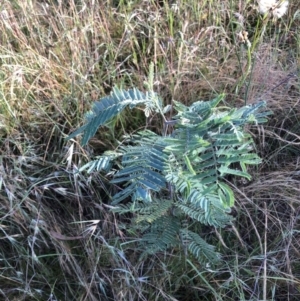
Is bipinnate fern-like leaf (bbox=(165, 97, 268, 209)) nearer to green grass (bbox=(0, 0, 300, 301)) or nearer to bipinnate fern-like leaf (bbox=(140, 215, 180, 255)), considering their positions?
bipinnate fern-like leaf (bbox=(140, 215, 180, 255))

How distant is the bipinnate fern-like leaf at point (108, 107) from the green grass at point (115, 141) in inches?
12.9

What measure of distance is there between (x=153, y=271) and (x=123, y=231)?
15 centimetres

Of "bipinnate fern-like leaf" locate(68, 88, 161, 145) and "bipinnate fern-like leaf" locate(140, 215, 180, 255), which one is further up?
"bipinnate fern-like leaf" locate(68, 88, 161, 145)

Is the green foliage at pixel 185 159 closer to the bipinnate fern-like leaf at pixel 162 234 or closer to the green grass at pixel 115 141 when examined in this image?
the bipinnate fern-like leaf at pixel 162 234

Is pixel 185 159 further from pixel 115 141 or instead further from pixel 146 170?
pixel 115 141

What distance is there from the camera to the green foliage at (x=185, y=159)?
1.06m

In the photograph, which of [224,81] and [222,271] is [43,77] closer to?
[224,81]

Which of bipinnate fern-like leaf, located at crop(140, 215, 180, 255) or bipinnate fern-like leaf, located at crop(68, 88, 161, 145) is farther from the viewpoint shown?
bipinnate fern-like leaf, located at crop(140, 215, 180, 255)

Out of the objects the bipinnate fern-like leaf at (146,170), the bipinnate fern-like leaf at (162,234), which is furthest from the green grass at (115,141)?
the bipinnate fern-like leaf at (146,170)

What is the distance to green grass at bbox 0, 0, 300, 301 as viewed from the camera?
1.39 meters

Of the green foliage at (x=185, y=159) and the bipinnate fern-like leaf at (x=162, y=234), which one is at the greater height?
the green foliage at (x=185, y=159)

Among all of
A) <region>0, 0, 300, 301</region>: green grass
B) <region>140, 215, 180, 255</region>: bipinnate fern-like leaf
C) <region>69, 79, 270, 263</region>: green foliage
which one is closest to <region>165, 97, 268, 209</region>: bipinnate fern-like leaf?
<region>69, 79, 270, 263</region>: green foliage

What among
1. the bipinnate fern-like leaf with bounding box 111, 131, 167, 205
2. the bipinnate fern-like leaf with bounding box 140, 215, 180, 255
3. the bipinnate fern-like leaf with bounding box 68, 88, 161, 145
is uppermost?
the bipinnate fern-like leaf with bounding box 68, 88, 161, 145

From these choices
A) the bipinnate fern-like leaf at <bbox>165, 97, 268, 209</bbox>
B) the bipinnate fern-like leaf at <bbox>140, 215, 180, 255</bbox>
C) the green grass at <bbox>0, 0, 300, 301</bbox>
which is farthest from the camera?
the green grass at <bbox>0, 0, 300, 301</bbox>
